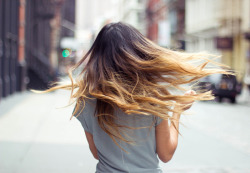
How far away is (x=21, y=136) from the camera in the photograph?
7.36m

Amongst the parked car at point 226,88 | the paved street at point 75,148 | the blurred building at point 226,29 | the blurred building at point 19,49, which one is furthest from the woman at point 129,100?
the blurred building at point 226,29

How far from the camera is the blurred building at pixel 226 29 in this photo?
29.2m

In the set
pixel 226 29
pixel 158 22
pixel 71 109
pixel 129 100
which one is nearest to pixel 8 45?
pixel 71 109

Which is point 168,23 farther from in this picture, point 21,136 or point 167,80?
point 167,80

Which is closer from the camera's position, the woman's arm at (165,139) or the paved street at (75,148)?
the woman's arm at (165,139)

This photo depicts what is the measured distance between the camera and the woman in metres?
1.72

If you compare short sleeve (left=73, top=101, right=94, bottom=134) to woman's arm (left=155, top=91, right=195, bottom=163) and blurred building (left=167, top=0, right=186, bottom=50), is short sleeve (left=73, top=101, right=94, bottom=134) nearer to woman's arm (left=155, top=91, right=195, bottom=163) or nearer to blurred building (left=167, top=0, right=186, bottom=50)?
woman's arm (left=155, top=91, right=195, bottom=163)

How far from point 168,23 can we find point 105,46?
48.8 metres

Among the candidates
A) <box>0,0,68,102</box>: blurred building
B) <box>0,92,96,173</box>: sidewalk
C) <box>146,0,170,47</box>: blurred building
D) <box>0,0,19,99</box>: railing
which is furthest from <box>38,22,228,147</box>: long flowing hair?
<box>146,0,170,47</box>: blurred building

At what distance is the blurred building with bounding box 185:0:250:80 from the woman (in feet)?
86.9

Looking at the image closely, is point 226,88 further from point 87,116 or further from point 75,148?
point 87,116

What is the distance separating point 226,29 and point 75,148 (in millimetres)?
27559

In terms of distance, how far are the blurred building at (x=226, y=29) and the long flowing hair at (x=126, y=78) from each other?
86.9 ft

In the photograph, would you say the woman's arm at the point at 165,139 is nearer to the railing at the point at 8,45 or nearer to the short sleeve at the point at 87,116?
the short sleeve at the point at 87,116
